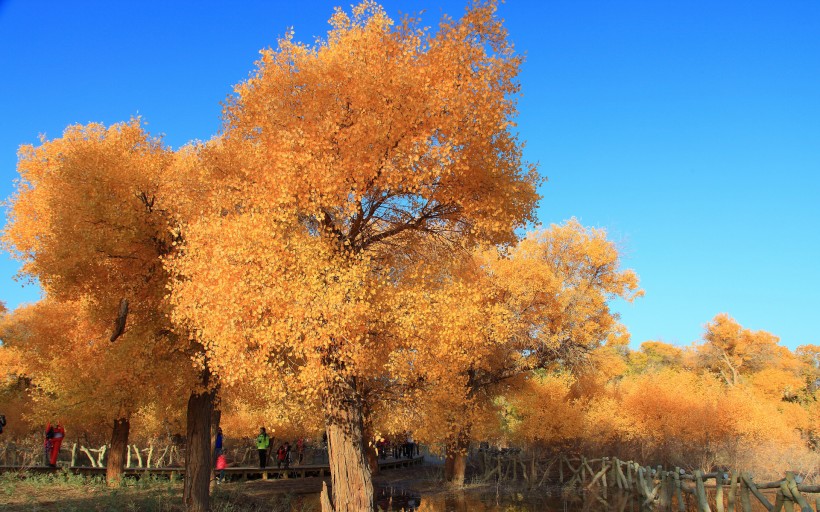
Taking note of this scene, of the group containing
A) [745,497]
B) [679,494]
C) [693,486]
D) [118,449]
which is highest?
[118,449]

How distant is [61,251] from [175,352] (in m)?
4.34

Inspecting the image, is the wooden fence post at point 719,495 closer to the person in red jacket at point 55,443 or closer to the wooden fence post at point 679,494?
the wooden fence post at point 679,494

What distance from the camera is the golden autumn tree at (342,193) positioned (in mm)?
11156

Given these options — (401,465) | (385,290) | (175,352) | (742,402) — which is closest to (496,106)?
(385,290)

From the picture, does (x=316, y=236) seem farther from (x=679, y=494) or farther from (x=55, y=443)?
(x=55, y=443)

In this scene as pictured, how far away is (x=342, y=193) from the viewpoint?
11859mm

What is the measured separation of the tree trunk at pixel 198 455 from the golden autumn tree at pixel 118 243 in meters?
0.04

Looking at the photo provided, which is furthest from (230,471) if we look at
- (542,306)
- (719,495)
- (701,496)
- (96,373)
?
(719,495)

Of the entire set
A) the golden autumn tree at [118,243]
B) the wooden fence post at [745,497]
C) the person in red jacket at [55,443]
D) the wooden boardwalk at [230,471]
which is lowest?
the wooden boardwalk at [230,471]

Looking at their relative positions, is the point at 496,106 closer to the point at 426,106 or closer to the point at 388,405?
the point at 426,106

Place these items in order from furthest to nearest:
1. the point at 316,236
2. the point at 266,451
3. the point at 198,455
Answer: the point at 266,451 < the point at 198,455 < the point at 316,236

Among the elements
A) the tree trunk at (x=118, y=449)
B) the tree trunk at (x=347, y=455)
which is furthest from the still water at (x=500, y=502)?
the tree trunk at (x=347, y=455)

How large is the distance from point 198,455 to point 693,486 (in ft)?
57.3

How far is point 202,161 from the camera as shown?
1488cm
